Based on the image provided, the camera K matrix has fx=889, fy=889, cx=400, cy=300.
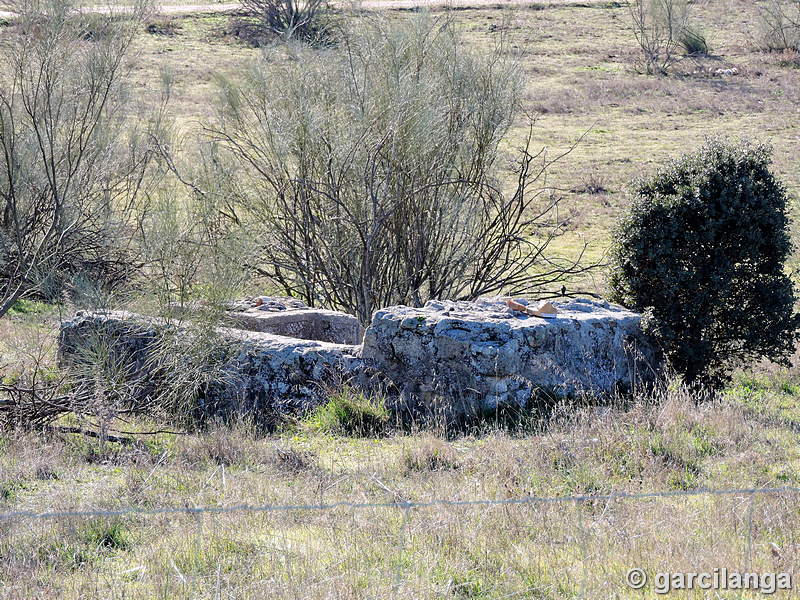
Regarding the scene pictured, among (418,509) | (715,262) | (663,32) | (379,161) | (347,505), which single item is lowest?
(418,509)

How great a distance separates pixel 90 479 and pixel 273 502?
1.28 meters

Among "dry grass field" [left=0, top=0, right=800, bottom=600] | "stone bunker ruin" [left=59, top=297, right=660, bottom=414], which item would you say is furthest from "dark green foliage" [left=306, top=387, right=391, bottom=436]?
"stone bunker ruin" [left=59, top=297, right=660, bottom=414]

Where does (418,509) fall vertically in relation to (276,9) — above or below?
below

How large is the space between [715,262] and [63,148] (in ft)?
20.9

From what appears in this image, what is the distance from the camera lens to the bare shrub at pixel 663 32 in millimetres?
33938

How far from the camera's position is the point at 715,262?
7.43m

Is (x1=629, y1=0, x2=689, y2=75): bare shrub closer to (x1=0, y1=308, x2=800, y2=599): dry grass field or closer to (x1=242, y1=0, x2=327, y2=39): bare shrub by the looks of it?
(x1=242, y1=0, x2=327, y2=39): bare shrub

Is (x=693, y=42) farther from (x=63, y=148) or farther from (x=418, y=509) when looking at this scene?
(x=418, y=509)

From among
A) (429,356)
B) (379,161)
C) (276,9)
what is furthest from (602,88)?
(429,356)

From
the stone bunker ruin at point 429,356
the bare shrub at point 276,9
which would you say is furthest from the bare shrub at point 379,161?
the bare shrub at point 276,9

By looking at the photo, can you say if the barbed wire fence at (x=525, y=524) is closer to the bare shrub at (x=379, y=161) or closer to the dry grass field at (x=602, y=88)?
the bare shrub at (x=379, y=161)

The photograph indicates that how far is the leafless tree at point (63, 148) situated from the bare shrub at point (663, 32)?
83.6 ft

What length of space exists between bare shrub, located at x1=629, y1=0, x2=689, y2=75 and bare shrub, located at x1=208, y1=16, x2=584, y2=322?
25884 millimetres

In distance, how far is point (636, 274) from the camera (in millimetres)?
7730
